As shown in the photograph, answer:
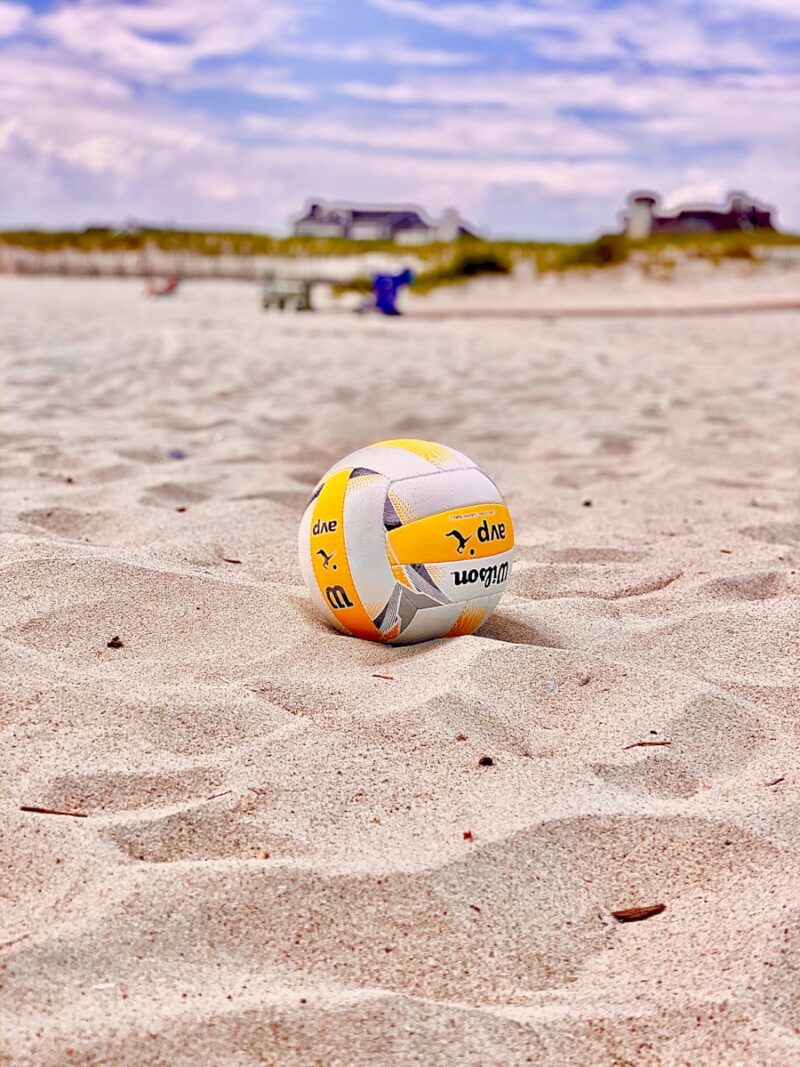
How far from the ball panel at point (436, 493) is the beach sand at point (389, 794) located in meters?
0.38

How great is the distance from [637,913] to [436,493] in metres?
1.36

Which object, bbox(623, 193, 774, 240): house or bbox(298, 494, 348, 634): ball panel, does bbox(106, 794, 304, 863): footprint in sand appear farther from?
bbox(623, 193, 774, 240): house

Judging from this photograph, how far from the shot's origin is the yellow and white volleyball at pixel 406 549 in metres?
2.90

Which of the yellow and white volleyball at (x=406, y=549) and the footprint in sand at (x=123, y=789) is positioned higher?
the yellow and white volleyball at (x=406, y=549)

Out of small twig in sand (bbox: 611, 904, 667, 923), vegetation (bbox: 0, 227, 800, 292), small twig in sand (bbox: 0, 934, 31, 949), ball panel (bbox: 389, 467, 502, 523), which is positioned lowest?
small twig in sand (bbox: 611, 904, 667, 923)

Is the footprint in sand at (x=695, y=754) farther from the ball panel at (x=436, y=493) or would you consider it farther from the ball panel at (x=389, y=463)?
the ball panel at (x=389, y=463)

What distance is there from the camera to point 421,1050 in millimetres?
1606

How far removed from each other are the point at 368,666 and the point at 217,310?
17.1m

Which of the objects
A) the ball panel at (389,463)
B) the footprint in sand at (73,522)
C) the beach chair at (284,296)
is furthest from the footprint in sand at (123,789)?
the beach chair at (284,296)

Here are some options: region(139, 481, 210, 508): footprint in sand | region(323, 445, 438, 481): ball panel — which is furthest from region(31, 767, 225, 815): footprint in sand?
region(139, 481, 210, 508): footprint in sand

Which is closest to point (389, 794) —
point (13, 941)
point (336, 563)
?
point (13, 941)

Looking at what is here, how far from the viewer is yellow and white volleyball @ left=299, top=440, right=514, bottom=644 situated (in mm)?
2900

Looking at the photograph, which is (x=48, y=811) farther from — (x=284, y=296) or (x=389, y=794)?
(x=284, y=296)

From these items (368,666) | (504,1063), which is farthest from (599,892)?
(368,666)
